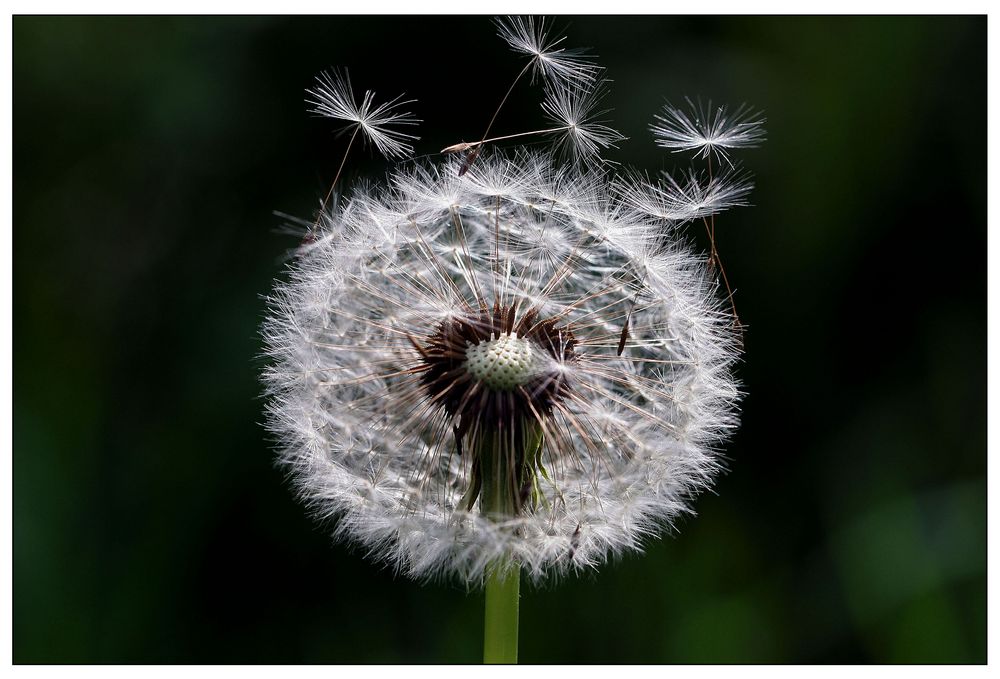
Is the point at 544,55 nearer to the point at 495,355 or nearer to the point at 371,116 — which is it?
the point at 371,116

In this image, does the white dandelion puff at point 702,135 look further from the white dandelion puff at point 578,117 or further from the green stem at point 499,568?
the green stem at point 499,568

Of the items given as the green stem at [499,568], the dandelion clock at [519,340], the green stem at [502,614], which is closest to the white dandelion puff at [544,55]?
the dandelion clock at [519,340]

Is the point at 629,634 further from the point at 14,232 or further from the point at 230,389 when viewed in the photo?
the point at 14,232

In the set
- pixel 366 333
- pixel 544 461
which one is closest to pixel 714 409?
pixel 544 461

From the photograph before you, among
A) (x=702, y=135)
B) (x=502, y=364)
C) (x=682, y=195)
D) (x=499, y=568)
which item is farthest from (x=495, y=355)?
(x=702, y=135)

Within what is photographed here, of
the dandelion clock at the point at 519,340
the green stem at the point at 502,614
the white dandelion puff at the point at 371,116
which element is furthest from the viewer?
the white dandelion puff at the point at 371,116

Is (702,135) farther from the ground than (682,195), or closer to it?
farther from the ground
